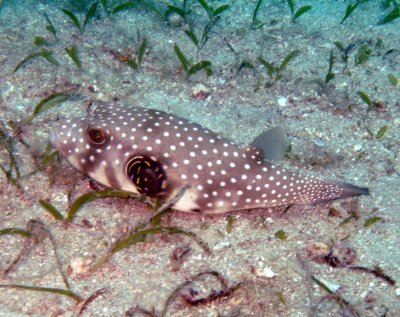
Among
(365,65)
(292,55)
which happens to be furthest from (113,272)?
(365,65)

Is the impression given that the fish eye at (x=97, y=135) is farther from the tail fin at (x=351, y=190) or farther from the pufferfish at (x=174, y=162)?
the tail fin at (x=351, y=190)

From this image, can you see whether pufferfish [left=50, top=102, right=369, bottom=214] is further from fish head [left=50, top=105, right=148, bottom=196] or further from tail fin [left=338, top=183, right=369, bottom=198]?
tail fin [left=338, top=183, right=369, bottom=198]

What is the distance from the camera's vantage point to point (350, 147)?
7000 millimetres

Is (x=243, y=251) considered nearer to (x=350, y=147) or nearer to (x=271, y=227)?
(x=271, y=227)

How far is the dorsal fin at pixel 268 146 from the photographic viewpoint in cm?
516

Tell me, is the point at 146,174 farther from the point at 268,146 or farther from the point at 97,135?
the point at 268,146

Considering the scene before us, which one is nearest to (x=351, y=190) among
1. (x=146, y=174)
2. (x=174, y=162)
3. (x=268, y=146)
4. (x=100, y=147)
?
(x=268, y=146)

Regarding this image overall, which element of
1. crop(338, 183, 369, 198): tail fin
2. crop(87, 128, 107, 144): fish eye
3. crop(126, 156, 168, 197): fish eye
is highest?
crop(87, 128, 107, 144): fish eye

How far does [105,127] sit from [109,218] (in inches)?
47.9

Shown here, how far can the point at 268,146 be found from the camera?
5219 millimetres

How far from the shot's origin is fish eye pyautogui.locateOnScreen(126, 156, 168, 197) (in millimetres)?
4805

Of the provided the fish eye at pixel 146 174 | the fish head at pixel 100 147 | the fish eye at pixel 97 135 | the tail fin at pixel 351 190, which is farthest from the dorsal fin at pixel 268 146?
the fish eye at pixel 97 135

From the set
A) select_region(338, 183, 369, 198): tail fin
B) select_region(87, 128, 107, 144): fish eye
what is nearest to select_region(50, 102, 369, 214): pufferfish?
select_region(87, 128, 107, 144): fish eye

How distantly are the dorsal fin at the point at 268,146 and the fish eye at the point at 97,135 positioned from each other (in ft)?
6.33
